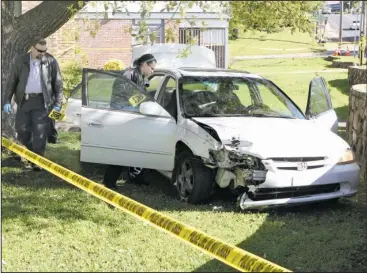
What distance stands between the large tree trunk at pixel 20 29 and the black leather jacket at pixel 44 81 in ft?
2.34

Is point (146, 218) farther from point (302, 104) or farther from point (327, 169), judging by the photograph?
point (302, 104)

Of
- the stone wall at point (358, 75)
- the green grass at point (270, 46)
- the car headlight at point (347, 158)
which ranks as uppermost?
the car headlight at point (347, 158)

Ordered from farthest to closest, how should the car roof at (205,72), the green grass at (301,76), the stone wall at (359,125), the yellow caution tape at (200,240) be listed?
1. the green grass at (301,76)
2. the stone wall at (359,125)
3. the car roof at (205,72)
4. the yellow caution tape at (200,240)

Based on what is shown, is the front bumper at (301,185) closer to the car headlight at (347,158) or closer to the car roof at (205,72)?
the car headlight at (347,158)

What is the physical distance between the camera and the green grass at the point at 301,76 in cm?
1772

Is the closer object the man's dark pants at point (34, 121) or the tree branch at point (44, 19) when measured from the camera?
the man's dark pants at point (34, 121)

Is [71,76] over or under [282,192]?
under

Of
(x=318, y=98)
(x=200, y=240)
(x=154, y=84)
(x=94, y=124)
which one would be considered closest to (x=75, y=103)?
(x=154, y=84)

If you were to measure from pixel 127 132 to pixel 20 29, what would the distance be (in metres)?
2.99

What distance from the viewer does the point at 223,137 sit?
6219mm

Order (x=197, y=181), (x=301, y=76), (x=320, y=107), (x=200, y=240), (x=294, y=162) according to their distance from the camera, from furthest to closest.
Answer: (x=301, y=76)
(x=320, y=107)
(x=197, y=181)
(x=294, y=162)
(x=200, y=240)

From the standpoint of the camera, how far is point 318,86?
776 centimetres

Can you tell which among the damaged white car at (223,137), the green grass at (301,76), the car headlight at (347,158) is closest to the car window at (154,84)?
the damaged white car at (223,137)

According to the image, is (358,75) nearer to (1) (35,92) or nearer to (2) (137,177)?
(2) (137,177)
